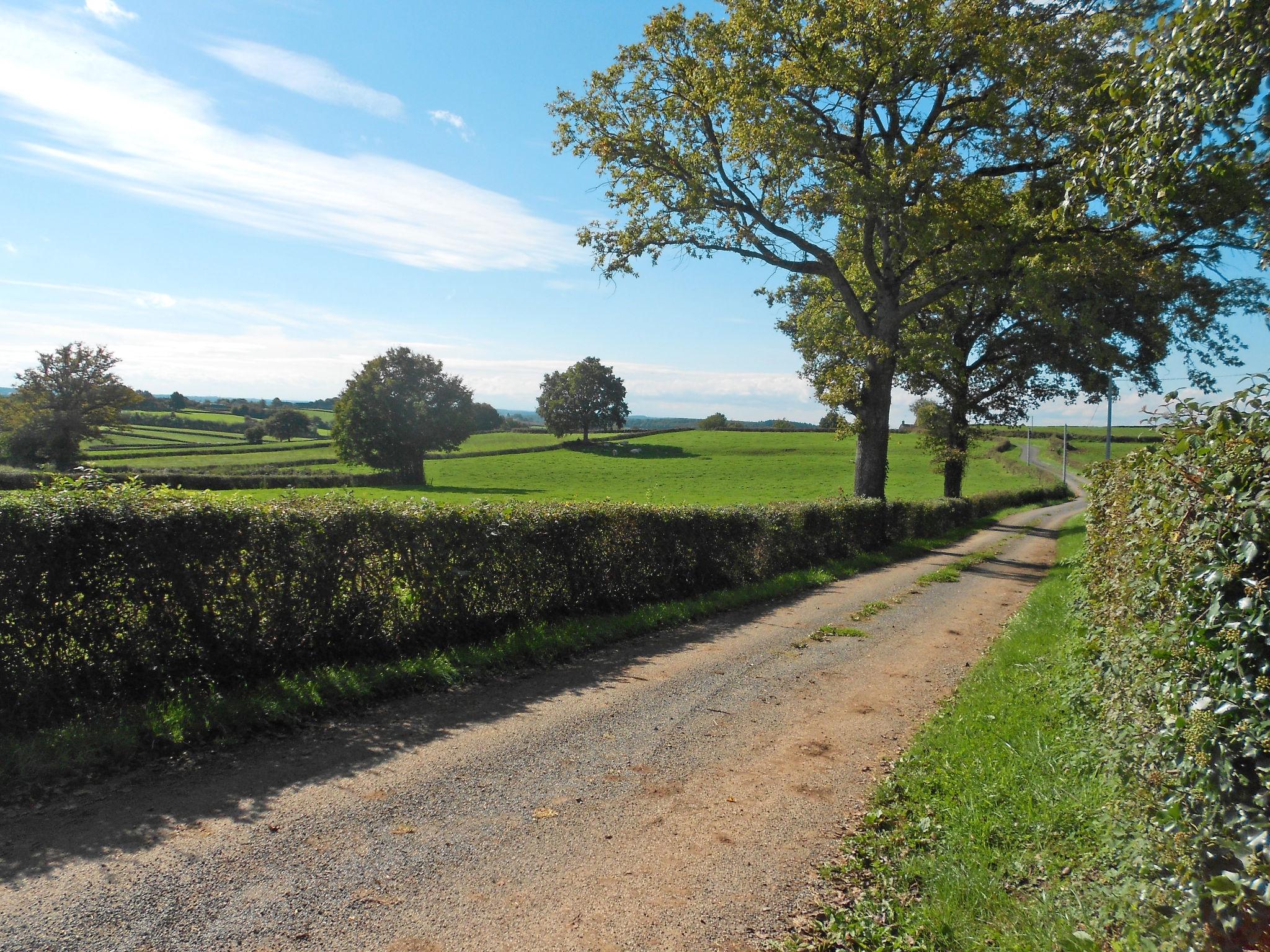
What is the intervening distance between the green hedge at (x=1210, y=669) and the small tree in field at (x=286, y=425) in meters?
80.4

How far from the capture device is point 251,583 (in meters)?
6.76

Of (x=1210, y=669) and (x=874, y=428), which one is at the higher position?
(x=874, y=428)

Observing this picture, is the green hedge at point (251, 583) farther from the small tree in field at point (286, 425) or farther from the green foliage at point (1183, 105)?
the small tree in field at point (286, 425)

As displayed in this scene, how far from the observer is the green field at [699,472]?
49281 millimetres

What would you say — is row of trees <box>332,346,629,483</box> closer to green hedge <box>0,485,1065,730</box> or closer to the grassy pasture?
the grassy pasture

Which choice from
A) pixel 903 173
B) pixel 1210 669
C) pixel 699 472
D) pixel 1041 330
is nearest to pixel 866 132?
pixel 903 173

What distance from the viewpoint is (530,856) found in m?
4.10

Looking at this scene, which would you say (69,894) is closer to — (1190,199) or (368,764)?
(368,764)

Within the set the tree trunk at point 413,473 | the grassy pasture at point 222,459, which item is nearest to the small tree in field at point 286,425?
the grassy pasture at point 222,459

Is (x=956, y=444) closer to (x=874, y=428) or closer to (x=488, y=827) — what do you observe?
(x=874, y=428)

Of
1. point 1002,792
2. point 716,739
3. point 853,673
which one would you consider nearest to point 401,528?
point 716,739

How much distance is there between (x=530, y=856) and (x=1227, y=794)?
323 cm

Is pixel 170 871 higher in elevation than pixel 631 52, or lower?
lower

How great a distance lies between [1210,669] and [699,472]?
62980mm
